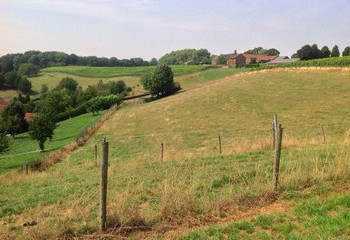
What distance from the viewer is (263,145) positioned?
1520 cm

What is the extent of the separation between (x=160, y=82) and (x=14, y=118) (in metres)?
31.7

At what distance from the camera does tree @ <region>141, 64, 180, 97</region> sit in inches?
3019

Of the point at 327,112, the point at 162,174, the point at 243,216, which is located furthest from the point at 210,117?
the point at 243,216

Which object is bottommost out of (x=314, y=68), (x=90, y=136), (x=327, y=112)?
(x=90, y=136)

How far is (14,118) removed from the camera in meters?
59.1

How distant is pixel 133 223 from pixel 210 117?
37.1 m

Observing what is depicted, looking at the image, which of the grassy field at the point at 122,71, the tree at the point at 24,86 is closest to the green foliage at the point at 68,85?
the tree at the point at 24,86

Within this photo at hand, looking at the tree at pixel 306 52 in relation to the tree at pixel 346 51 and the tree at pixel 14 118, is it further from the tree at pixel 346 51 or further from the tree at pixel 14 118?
the tree at pixel 14 118

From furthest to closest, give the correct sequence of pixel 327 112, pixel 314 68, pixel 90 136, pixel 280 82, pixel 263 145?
pixel 314 68, pixel 280 82, pixel 90 136, pixel 327 112, pixel 263 145

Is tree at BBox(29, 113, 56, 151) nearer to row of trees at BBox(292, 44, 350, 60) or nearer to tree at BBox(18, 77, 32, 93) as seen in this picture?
row of trees at BBox(292, 44, 350, 60)

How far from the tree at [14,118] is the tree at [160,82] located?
28.0m

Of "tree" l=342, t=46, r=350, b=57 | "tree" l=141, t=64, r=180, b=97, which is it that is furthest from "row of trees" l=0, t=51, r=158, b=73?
"tree" l=342, t=46, r=350, b=57

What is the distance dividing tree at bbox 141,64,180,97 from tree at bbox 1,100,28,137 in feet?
92.0

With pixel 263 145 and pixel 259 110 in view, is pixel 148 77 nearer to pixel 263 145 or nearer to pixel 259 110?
pixel 259 110
